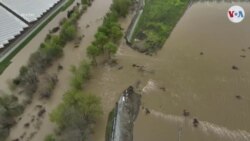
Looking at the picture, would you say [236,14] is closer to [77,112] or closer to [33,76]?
[77,112]

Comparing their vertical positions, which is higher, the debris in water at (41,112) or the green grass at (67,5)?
the green grass at (67,5)

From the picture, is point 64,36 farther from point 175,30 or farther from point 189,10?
point 189,10

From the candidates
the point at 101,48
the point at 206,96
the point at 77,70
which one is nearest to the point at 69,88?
the point at 77,70

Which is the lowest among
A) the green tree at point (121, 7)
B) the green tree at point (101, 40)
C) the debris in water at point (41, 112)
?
the debris in water at point (41, 112)

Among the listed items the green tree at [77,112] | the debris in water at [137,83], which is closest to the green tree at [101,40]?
the debris in water at [137,83]

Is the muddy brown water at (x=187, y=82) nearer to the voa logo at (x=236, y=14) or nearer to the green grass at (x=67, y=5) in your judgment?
the voa logo at (x=236, y=14)

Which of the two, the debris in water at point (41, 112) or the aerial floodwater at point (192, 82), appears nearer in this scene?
the aerial floodwater at point (192, 82)
